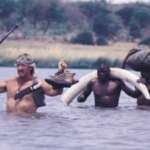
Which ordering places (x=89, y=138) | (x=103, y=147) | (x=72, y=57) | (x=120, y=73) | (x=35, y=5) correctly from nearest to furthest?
(x=103, y=147)
(x=89, y=138)
(x=120, y=73)
(x=72, y=57)
(x=35, y=5)

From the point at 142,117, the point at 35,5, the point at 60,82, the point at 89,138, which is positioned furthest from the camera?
the point at 35,5

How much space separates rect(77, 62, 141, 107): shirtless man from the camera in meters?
16.8

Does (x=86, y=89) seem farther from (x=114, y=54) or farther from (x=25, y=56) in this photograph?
(x=114, y=54)

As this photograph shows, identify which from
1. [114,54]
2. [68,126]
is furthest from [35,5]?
[68,126]

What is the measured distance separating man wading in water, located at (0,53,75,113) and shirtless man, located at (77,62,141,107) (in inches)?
Answer: 117

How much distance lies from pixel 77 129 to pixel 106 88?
4017mm

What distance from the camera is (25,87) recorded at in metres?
13.6

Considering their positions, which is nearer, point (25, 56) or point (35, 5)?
point (25, 56)

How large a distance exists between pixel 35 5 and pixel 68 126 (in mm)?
53457

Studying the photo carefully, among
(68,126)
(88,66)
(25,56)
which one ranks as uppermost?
(25,56)

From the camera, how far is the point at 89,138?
12.0m

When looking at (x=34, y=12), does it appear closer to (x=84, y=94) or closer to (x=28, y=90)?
(x=84, y=94)

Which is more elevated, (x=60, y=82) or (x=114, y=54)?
(x=60, y=82)

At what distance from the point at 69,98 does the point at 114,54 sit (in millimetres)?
25150
